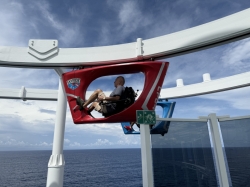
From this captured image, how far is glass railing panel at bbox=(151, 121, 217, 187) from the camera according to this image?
512 cm

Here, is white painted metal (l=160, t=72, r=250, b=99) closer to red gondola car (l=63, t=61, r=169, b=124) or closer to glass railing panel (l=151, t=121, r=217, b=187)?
glass railing panel (l=151, t=121, r=217, b=187)

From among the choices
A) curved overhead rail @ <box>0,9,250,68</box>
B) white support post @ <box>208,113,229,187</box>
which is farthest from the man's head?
white support post @ <box>208,113,229,187</box>

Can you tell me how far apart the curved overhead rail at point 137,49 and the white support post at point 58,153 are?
3.15 feet

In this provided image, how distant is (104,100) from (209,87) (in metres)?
6.51

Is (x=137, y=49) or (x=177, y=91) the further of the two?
(x=177, y=91)

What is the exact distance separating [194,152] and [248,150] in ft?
5.96

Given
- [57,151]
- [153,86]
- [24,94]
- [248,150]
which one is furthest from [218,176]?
[24,94]

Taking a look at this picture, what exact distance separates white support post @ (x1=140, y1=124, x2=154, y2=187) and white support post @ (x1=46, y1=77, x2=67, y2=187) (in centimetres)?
309

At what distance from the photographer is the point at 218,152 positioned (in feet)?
18.4

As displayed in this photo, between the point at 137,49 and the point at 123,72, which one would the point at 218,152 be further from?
the point at 137,49

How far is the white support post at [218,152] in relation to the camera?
5.42 m

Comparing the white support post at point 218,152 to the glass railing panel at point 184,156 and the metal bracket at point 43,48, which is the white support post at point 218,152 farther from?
the metal bracket at point 43,48

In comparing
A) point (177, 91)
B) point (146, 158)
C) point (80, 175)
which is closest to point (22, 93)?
point (146, 158)

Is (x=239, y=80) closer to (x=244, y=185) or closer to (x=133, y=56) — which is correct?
(x=244, y=185)
